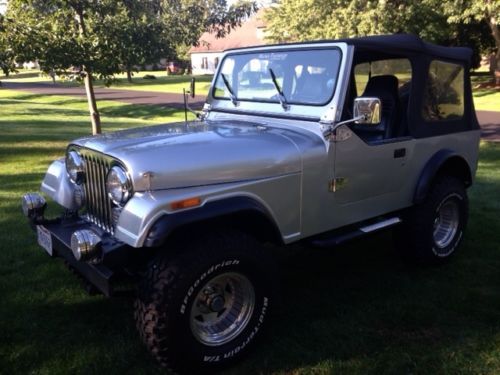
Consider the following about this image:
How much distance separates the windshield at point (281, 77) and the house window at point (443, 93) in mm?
1024

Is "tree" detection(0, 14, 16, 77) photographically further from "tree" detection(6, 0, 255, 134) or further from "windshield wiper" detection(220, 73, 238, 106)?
"windshield wiper" detection(220, 73, 238, 106)

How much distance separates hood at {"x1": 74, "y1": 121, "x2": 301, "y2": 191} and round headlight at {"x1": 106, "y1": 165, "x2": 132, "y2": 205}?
0.19 ft

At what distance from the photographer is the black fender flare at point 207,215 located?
8.61ft

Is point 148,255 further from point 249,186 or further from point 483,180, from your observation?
point 483,180

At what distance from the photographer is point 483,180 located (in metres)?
7.62

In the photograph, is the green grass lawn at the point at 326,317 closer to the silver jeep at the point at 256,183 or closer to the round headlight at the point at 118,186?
the silver jeep at the point at 256,183

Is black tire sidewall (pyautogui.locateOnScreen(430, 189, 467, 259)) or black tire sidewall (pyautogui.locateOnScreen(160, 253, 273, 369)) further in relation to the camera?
black tire sidewall (pyautogui.locateOnScreen(430, 189, 467, 259))

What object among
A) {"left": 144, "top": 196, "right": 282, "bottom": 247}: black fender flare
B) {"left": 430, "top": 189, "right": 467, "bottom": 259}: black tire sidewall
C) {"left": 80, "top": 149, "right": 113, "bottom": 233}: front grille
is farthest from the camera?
{"left": 430, "top": 189, "right": 467, "bottom": 259}: black tire sidewall

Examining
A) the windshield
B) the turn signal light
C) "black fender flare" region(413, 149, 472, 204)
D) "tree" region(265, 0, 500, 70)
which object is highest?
"tree" region(265, 0, 500, 70)

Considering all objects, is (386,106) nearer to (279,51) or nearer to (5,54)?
(279,51)

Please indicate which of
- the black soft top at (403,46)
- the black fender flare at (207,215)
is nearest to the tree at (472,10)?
the black soft top at (403,46)

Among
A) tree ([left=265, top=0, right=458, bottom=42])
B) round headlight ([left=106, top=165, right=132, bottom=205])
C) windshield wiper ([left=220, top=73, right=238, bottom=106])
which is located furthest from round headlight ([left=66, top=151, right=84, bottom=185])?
tree ([left=265, top=0, right=458, bottom=42])

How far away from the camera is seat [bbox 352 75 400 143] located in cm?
429

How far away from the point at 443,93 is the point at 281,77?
1492 mm
